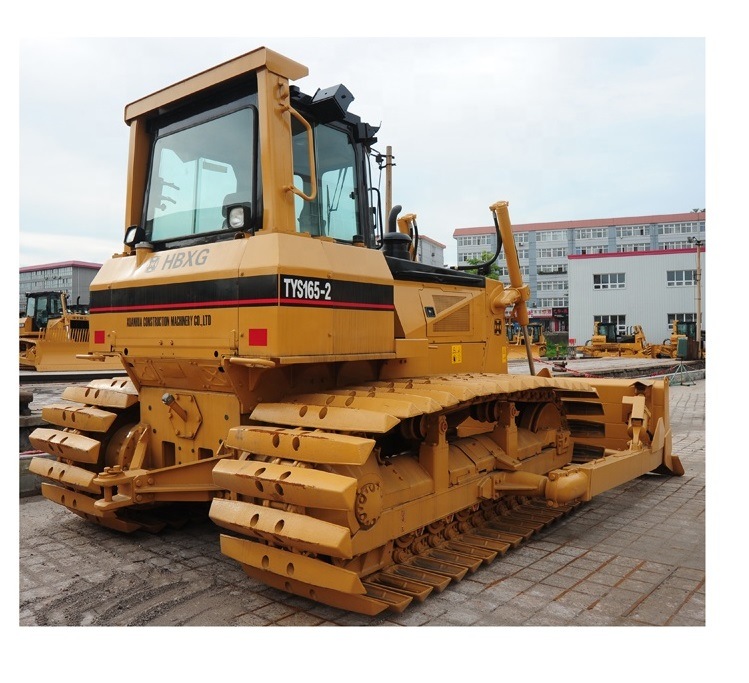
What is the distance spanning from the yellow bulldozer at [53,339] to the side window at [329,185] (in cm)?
1562

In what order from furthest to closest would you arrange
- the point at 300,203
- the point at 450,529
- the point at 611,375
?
1. the point at 611,375
2. the point at 450,529
3. the point at 300,203

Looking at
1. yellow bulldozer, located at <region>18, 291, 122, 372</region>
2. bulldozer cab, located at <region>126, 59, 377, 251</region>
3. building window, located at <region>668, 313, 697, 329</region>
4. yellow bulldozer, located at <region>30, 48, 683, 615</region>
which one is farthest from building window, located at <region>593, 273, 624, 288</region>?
bulldozer cab, located at <region>126, 59, 377, 251</region>

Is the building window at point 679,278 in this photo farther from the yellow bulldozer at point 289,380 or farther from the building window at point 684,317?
the yellow bulldozer at point 289,380

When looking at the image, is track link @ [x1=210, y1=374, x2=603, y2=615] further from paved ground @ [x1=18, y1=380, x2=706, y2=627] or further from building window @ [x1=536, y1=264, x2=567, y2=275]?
building window @ [x1=536, y1=264, x2=567, y2=275]

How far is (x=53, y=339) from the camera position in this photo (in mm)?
21141

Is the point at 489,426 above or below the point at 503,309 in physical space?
below

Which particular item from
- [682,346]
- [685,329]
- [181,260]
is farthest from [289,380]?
[685,329]

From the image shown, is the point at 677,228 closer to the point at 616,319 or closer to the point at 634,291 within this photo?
the point at 634,291

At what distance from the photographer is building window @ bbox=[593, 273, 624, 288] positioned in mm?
47875

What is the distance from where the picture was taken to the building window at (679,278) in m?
45.0

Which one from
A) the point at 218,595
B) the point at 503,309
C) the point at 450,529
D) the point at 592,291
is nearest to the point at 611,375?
the point at 503,309

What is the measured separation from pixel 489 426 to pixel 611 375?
18.5m

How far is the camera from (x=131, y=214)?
5426 millimetres

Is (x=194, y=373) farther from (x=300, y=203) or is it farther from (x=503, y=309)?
(x=503, y=309)
